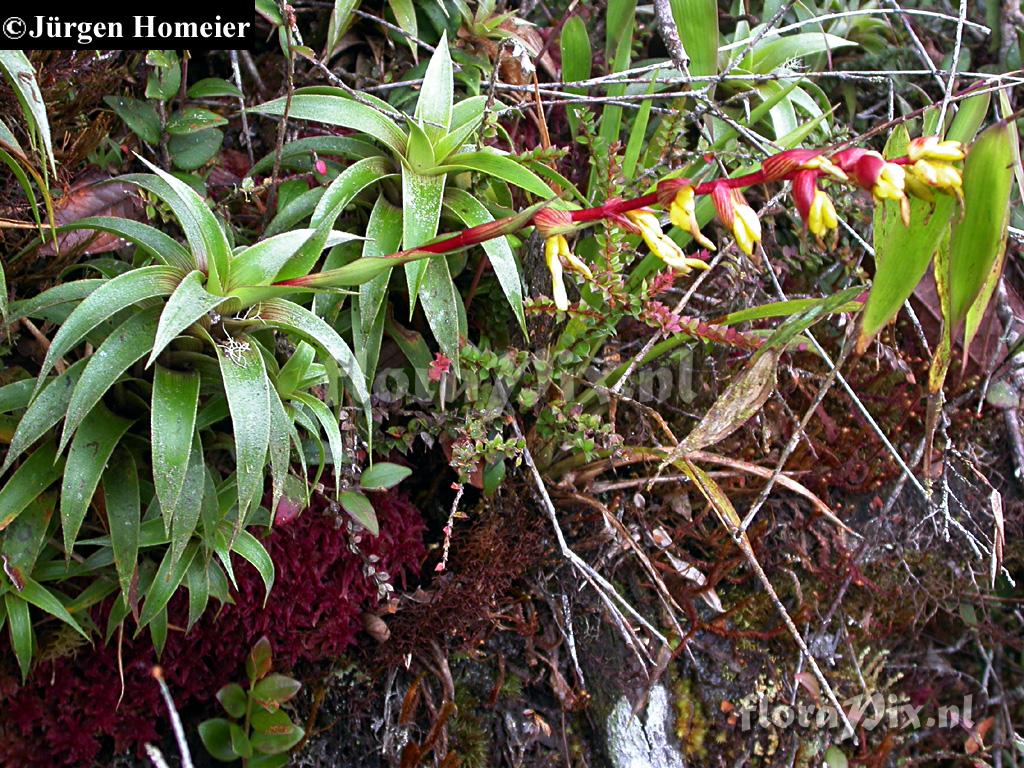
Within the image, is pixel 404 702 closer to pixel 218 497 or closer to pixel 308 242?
pixel 218 497

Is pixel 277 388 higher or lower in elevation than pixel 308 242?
lower

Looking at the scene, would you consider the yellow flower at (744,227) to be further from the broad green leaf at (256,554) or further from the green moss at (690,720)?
the green moss at (690,720)

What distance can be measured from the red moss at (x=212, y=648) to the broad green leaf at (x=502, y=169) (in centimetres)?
62

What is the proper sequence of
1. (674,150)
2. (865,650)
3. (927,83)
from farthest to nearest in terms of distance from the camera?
(927,83)
(865,650)
(674,150)

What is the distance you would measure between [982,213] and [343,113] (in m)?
0.96

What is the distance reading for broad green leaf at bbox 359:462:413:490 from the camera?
55.1 inches

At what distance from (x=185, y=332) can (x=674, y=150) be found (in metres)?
1.02

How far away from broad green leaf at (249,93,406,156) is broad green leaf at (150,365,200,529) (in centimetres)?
54

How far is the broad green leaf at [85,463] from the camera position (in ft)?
3.39

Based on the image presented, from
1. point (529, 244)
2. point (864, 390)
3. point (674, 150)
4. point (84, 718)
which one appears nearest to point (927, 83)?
point (864, 390)

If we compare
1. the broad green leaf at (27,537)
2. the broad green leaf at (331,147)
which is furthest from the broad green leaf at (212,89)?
the broad green leaf at (27,537)

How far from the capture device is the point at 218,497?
1192 mm

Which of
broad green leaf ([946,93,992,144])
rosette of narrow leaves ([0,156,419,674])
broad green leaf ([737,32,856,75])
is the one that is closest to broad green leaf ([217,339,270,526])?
rosette of narrow leaves ([0,156,419,674])

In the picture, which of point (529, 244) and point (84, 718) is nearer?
point (84, 718)
